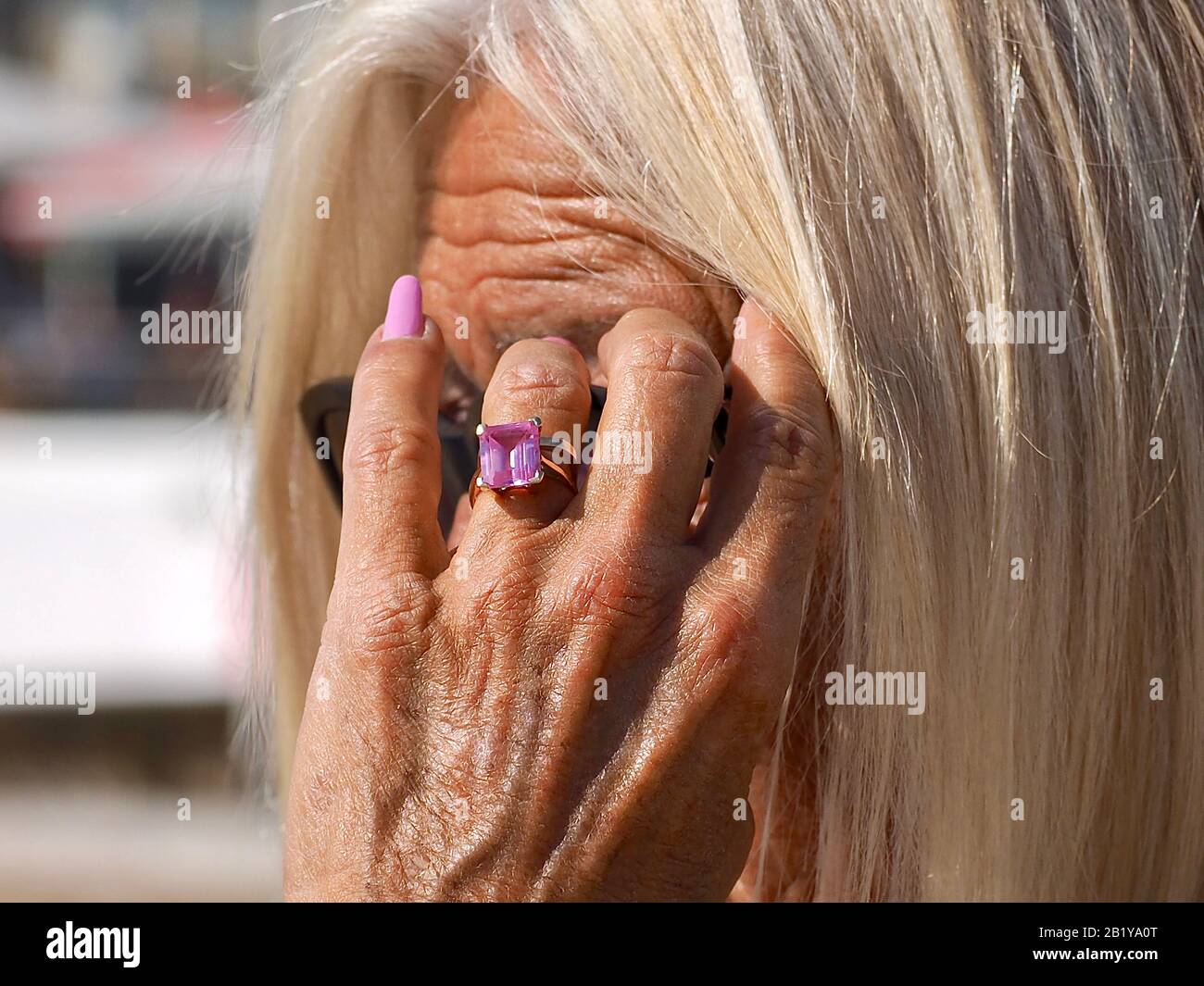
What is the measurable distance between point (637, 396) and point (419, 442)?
0.87 ft

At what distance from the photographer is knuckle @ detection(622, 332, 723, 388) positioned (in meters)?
1.23

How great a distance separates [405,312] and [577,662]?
52cm

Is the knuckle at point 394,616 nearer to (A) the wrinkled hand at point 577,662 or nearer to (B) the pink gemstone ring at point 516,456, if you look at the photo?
(A) the wrinkled hand at point 577,662

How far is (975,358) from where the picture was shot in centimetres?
133

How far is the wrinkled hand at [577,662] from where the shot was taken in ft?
3.79

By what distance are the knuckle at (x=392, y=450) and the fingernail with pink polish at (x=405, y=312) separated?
155 millimetres

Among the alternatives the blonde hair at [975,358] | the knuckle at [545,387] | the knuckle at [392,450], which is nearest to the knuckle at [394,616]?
the knuckle at [392,450]

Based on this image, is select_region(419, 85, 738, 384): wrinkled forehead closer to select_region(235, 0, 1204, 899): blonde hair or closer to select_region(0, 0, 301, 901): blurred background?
select_region(235, 0, 1204, 899): blonde hair

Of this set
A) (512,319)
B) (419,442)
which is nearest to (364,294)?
(512,319)

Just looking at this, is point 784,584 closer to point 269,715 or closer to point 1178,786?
point 1178,786

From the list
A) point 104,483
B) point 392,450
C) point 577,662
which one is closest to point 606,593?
point 577,662

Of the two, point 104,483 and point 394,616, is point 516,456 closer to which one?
point 394,616

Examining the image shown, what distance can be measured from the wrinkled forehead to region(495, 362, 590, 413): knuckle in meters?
0.17

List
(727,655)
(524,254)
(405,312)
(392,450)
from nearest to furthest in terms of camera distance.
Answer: (727,655), (392,450), (405,312), (524,254)
